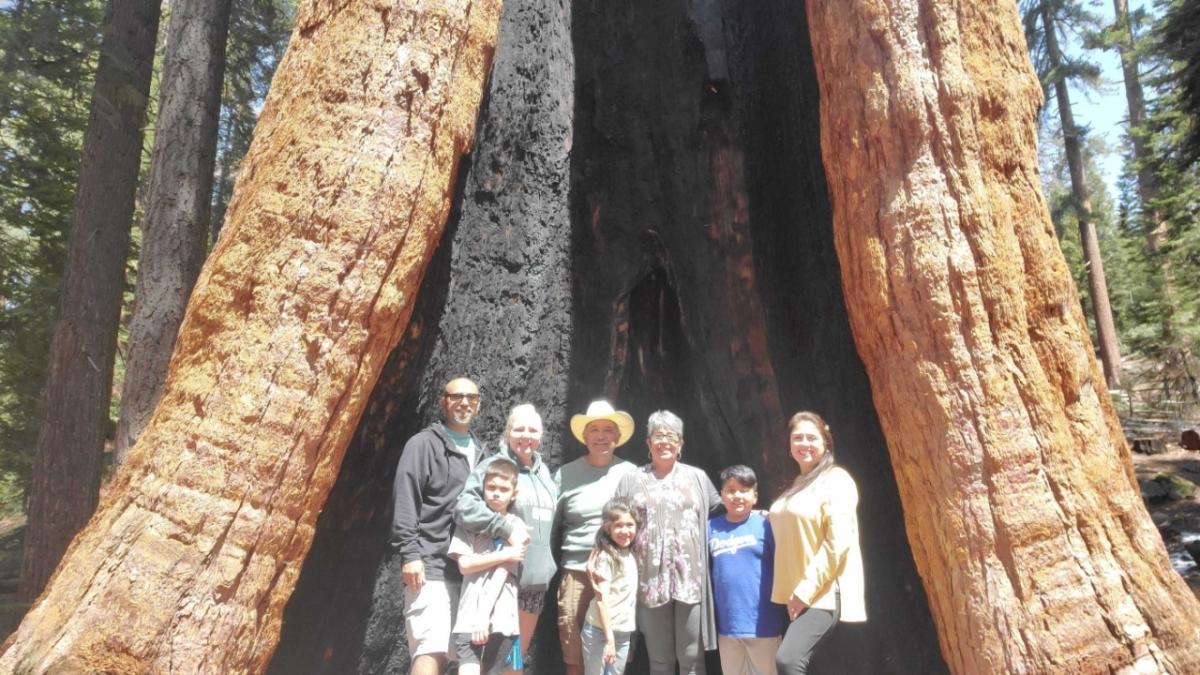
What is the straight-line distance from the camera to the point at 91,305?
8438mm

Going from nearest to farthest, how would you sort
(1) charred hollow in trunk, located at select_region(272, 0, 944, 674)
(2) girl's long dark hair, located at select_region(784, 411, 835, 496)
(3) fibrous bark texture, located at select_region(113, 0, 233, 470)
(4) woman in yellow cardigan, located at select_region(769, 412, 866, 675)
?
(4) woman in yellow cardigan, located at select_region(769, 412, 866, 675) < (2) girl's long dark hair, located at select_region(784, 411, 835, 496) < (1) charred hollow in trunk, located at select_region(272, 0, 944, 674) < (3) fibrous bark texture, located at select_region(113, 0, 233, 470)

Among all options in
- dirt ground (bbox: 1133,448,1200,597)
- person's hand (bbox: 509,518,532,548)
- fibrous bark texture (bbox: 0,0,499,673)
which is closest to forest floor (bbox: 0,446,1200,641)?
dirt ground (bbox: 1133,448,1200,597)

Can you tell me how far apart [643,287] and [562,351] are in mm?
1022

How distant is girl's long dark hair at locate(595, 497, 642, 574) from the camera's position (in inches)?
162

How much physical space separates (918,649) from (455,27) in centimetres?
442

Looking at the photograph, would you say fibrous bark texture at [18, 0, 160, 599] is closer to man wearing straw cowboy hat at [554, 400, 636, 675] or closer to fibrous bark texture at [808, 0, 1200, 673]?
man wearing straw cowboy hat at [554, 400, 636, 675]

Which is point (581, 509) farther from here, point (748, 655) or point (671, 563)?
point (748, 655)

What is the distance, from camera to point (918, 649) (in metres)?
4.79

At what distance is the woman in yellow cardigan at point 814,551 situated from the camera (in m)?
3.68

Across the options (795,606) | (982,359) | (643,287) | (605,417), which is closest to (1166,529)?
(643,287)

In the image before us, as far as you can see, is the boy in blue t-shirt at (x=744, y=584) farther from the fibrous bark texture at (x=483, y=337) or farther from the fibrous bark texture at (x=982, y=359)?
the fibrous bark texture at (x=483, y=337)

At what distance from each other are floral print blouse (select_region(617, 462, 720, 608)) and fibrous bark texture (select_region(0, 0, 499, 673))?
1550mm

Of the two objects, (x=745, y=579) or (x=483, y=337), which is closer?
(x=745, y=579)

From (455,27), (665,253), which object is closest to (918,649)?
(665,253)
